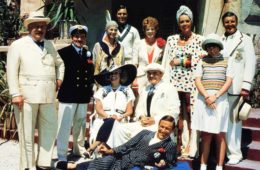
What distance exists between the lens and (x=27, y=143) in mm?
5719

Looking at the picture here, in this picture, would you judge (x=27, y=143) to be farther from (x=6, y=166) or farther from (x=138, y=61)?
A: (x=138, y=61)

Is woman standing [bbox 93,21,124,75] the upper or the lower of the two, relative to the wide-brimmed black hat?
upper

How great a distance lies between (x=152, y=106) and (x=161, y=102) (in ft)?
0.42

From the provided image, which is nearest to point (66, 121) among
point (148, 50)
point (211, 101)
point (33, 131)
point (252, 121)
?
point (33, 131)

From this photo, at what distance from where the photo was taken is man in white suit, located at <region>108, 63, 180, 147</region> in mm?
5902

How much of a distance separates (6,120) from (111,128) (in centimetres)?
254

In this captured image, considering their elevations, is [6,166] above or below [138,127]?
below

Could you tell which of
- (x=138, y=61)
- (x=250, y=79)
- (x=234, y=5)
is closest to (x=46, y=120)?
(x=138, y=61)

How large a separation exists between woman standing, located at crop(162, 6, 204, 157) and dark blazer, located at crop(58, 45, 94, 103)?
1.11 meters

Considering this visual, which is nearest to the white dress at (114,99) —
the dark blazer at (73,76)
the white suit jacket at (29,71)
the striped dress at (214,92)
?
the dark blazer at (73,76)

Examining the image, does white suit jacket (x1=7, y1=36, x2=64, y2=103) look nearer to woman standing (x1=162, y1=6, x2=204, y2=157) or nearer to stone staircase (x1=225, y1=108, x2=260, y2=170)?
woman standing (x1=162, y1=6, x2=204, y2=157)

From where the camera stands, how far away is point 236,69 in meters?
5.61

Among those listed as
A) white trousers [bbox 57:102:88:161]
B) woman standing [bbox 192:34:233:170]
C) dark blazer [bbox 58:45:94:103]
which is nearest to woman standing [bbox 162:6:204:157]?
woman standing [bbox 192:34:233:170]

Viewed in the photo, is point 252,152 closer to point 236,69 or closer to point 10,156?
point 236,69
